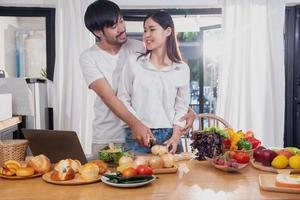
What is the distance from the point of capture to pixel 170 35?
2232 millimetres

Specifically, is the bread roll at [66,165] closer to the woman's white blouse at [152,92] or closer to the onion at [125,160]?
the onion at [125,160]

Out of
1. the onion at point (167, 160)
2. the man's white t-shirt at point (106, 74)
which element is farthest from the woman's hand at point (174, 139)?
the onion at point (167, 160)

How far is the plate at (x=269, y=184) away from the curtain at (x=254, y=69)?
168 centimetres

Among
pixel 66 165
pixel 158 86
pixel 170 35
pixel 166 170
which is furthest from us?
pixel 170 35

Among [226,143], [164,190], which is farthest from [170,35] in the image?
[164,190]

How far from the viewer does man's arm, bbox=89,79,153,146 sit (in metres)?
2.10

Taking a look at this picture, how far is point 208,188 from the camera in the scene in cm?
126

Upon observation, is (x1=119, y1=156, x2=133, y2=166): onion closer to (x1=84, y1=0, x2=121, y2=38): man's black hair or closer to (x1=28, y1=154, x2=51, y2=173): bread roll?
(x1=28, y1=154, x2=51, y2=173): bread roll

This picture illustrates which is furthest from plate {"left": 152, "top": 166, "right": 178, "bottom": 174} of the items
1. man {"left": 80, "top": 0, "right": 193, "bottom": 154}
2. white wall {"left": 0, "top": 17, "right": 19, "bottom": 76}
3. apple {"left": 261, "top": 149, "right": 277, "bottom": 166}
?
white wall {"left": 0, "top": 17, "right": 19, "bottom": 76}

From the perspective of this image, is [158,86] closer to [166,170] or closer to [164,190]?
[166,170]

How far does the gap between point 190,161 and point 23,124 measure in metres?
1.66

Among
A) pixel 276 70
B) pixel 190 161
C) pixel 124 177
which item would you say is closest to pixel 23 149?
pixel 124 177

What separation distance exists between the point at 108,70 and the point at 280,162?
3.75 feet

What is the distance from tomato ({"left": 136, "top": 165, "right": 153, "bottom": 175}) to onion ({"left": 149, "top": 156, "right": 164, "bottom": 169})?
111 mm
